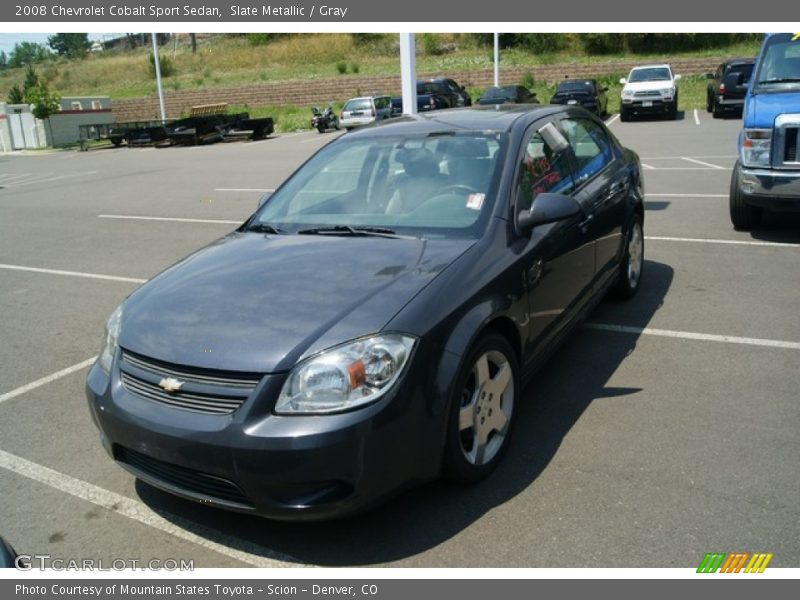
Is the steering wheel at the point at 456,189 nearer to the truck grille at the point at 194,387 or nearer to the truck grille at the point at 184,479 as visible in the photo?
the truck grille at the point at 194,387

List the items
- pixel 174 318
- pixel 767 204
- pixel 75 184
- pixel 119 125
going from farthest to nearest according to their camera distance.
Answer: pixel 119 125
pixel 75 184
pixel 767 204
pixel 174 318

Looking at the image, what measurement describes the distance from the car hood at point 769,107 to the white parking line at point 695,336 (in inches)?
132

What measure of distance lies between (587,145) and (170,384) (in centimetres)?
364

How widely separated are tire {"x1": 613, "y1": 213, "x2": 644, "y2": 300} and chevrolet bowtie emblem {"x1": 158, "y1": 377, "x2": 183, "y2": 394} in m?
3.90

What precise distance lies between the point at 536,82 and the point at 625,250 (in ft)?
121

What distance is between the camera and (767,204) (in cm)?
774

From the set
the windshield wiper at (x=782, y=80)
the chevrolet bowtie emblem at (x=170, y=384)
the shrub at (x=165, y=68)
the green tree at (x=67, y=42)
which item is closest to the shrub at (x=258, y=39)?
the shrub at (x=165, y=68)

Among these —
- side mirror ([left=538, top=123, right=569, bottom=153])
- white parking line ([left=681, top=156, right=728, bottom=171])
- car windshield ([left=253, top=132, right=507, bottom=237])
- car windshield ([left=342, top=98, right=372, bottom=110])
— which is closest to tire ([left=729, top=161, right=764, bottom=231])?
side mirror ([left=538, top=123, right=569, bottom=153])

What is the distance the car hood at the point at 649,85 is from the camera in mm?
24938

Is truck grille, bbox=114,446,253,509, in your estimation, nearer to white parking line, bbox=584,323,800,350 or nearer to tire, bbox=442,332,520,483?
tire, bbox=442,332,520,483

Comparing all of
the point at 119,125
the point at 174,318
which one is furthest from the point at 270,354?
the point at 119,125

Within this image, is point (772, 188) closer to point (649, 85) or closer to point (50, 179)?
point (649, 85)

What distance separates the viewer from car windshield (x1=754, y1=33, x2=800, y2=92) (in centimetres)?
818

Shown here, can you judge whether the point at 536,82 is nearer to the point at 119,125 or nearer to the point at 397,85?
the point at 397,85
